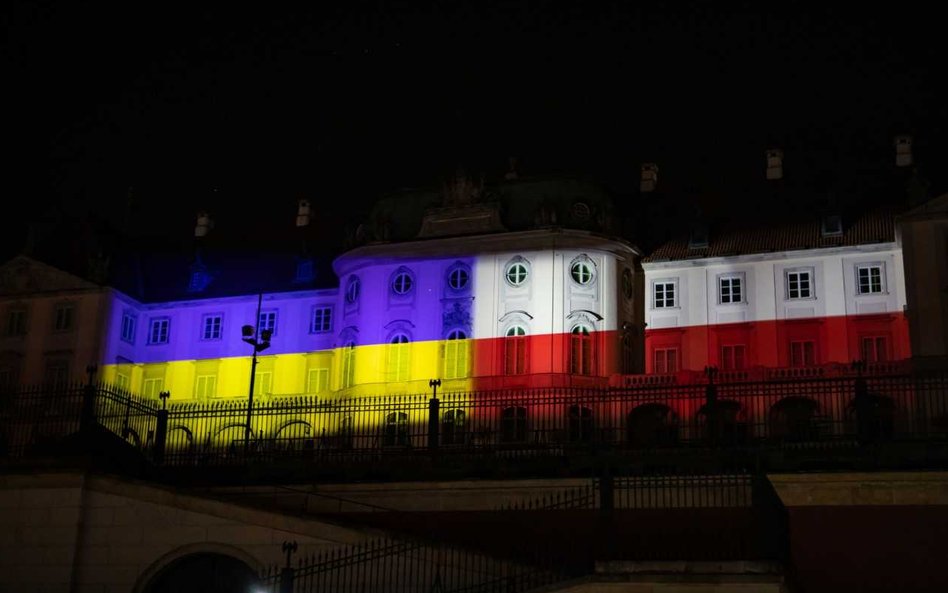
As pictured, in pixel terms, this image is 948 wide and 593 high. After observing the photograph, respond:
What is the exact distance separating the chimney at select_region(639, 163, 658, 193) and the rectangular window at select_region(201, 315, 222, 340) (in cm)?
1915

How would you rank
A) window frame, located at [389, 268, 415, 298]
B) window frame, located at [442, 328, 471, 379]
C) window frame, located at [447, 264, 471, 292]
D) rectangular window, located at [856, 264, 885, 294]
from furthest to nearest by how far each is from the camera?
1. window frame, located at [389, 268, 415, 298]
2. window frame, located at [447, 264, 471, 292]
3. window frame, located at [442, 328, 471, 379]
4. rectangular window, located at [856, 264, 885, 294]

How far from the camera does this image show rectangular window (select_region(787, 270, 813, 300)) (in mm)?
48781

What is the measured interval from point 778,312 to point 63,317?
3023cm

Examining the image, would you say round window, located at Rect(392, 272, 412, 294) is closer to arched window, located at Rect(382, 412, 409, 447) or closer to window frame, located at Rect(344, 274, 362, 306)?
window frame, located at Rect(344, 274, 362, 306)

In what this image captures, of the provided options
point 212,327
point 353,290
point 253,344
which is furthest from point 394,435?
point 212,327

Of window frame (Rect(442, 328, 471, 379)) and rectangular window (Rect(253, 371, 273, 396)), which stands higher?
window frame (Rect(442, 328, 471, 379))

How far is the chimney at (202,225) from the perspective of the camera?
64.0 metres

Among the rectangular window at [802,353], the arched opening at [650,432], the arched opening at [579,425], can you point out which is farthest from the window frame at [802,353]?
the arched opening at [650,432]

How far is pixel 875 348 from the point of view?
47.0 metres

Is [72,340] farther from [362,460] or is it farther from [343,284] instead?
[362,460]

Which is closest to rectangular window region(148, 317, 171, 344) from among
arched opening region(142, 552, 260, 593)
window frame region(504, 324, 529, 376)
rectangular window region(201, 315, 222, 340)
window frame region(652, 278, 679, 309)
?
rectangular window region(201, 315, 222, 340)

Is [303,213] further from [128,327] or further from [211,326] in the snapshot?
[128,327]

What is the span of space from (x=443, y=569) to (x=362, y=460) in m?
5.70

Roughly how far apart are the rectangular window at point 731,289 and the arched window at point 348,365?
14.4 metres
